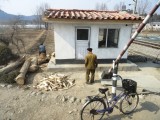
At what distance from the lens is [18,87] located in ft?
26.1

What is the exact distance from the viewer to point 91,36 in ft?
34.2

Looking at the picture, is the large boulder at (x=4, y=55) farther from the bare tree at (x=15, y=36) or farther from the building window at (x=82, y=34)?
the building window at (x=82, y=34)

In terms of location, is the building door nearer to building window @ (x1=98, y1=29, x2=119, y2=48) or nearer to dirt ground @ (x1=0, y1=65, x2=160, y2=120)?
building window @ (x1=98, y1=29, x2=119, y2=48)

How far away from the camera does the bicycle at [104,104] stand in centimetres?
515

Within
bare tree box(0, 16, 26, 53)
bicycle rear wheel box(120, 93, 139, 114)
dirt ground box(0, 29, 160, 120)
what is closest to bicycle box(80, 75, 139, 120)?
bicycle rear wheel box(120, 93, 139, 114)

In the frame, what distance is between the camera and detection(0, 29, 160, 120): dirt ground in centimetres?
576

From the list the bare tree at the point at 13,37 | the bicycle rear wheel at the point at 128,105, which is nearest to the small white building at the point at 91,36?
the bicycle rear wheel at the point at 128,105

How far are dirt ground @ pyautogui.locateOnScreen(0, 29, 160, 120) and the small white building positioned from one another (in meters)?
2.68

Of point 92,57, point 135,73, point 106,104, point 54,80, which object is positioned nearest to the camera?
point 106,104

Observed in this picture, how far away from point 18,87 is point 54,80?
1.77 meters

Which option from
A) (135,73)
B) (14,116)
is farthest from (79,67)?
(14,116)

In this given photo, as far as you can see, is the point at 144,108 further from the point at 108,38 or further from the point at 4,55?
the point at 4,55

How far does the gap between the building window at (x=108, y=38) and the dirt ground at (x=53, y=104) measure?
3.20m

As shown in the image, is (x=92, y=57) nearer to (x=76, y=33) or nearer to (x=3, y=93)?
(x=76, y=33)
